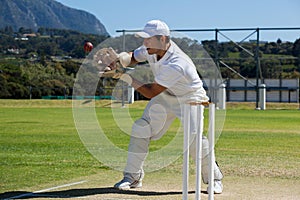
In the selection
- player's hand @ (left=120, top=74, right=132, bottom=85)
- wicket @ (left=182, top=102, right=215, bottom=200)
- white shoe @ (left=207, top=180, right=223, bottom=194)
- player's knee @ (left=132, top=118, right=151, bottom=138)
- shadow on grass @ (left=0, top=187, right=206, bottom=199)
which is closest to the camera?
wicket @ (left=182, top=102, right=215, bottom=200)

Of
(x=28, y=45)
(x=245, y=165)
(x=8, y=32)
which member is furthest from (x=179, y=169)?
(x=8, y=32)

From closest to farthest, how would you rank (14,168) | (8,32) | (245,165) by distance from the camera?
(14,168) → (245,165) → (8,32)

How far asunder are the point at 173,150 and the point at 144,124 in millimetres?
3232

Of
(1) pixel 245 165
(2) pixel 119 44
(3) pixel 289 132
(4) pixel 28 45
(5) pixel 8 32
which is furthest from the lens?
(5) pixel 8 32

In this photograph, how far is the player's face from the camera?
928 cm

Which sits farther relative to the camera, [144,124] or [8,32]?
[8,32]

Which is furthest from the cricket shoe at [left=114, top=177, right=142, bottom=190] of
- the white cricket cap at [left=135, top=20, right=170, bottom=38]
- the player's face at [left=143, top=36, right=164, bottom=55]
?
the white cricket cap at [left=135, top=20, right=170, bottom=38]

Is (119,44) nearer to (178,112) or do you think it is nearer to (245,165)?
(245,165)

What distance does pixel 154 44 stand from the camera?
9.34m

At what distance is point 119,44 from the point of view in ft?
50.5

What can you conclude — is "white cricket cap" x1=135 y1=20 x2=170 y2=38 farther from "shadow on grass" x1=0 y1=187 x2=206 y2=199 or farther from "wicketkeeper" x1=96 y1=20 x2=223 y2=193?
"shadow on grass" x1=0 y1=187 x2=206 y2=199

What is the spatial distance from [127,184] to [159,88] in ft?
5.21

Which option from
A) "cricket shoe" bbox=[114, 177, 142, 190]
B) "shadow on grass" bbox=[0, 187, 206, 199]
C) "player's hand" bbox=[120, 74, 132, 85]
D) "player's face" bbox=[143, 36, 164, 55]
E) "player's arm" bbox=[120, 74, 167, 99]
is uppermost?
"player's face" bbox=[143, 36, 164, 55]

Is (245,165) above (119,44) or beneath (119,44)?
beneath
